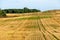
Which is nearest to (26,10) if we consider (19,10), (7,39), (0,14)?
(19,10)

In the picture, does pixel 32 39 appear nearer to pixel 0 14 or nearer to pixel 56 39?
pixel 56 39

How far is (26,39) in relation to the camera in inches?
584

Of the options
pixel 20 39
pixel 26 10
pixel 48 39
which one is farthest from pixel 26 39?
pixel 26 10

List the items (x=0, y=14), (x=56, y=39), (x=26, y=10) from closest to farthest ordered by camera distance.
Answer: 1. (x=56, y=39)
2. (x=0, y=14)
3. (x=26, y=10)

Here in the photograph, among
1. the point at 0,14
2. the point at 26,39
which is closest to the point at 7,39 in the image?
the point at 26,39

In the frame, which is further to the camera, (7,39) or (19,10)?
(19,10)

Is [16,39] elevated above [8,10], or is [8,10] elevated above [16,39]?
[16,39]

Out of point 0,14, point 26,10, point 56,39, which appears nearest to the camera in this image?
point 56,39

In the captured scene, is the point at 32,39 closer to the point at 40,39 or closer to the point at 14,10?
the point at 40,39

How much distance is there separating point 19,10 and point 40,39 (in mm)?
102160

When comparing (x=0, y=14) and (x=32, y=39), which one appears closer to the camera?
(x=32, y=39)

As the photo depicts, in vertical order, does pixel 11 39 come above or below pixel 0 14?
above

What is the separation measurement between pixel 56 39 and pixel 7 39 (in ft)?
10.7

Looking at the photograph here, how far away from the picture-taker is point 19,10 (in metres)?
116
